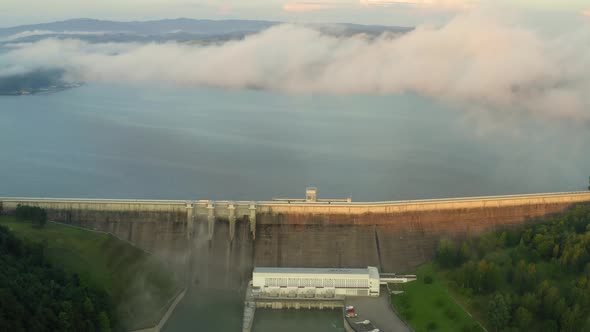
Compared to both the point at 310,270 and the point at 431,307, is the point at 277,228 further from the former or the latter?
the point at 431,307

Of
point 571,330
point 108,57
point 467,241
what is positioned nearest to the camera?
point 571,330

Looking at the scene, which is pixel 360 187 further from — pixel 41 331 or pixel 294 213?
pixel 41 331

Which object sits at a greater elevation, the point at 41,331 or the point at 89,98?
the point at 89,98

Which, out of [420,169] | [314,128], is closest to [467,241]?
[420,169]

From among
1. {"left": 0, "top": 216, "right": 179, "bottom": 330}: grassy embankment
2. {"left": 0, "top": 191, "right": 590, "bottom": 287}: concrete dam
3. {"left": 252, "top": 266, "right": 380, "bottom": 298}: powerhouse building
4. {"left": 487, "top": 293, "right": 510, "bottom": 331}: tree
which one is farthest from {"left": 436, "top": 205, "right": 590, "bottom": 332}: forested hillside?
{"left": 0, "top": 216, "right": 179, "bottom": 330}: grassy embankment

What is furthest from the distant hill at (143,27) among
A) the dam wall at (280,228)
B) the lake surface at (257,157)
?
the dam wall at (280,228)

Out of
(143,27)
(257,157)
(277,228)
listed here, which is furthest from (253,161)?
(143,27)

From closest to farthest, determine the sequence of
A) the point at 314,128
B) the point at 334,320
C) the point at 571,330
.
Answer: the point at 571,330 < the point at 334,320 < the point at 314,128
